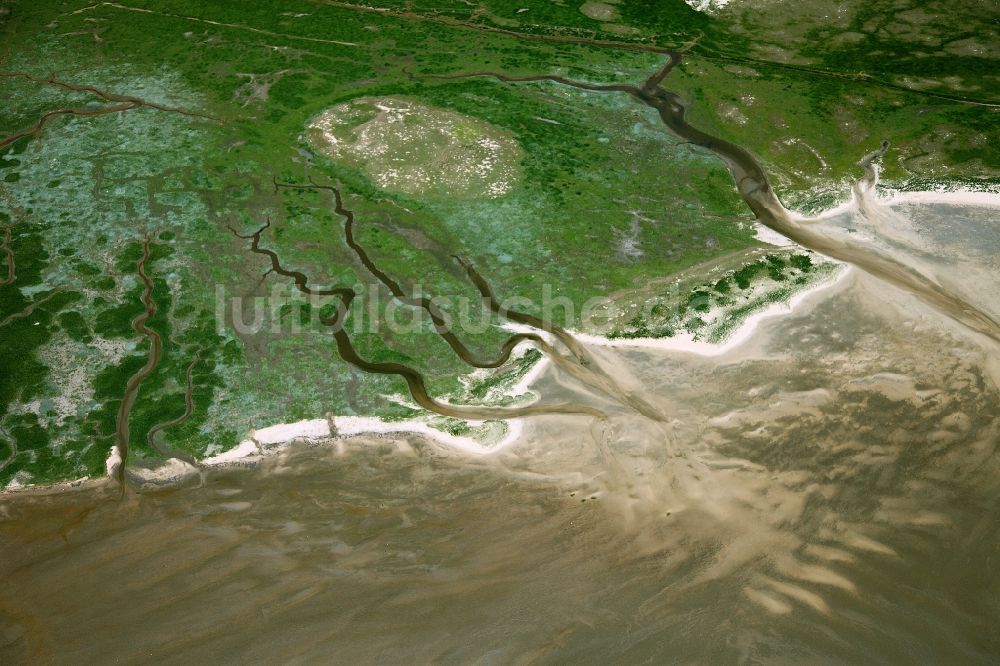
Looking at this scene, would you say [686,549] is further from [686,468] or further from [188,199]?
[188,199]

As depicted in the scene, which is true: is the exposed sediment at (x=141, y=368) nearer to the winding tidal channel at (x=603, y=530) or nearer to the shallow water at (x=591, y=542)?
the winding tidal channel at (x=603, y=530)

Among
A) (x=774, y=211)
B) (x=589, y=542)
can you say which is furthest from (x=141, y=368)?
(x=774, y=211)

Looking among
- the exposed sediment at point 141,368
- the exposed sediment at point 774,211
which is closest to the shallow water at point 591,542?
the exposed sediment at point 141,368

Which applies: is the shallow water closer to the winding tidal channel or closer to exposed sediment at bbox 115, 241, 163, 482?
the winding tidal channel

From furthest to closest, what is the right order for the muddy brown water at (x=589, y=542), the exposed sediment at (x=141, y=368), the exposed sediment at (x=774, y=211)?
the exposed sediment at (x=774, y=211), the exposed sediment at (x=141, y=368), the muddy brown water at (x=589, y=542)

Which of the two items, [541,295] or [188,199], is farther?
[188,199]

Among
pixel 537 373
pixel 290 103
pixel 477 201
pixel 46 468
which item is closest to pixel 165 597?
pixel 46 468
